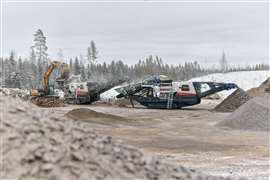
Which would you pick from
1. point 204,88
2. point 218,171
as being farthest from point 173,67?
point 218,171

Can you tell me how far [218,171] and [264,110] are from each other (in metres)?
13.4

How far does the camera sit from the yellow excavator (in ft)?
134

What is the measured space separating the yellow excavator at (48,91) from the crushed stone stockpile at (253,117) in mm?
19444

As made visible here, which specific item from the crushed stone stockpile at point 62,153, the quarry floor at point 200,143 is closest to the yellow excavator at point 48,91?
the quarry floor at point 200,143

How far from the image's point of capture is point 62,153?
6078 mm

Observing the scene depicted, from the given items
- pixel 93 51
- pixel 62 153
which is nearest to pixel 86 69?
pixel 93 51

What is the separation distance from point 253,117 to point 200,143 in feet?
22.4

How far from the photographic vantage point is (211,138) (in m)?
20.7

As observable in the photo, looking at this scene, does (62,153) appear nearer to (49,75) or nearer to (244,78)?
(49,75)

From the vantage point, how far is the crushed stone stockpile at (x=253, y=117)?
78.2 ft

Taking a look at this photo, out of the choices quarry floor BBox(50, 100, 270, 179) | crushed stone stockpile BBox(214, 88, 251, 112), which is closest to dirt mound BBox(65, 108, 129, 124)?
quarry floor BBox(50, 100, 270, 179)

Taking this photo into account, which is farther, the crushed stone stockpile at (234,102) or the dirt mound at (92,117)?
the crushed stone stockpile at (234,102)

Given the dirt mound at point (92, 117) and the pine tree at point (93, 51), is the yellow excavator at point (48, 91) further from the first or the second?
the pine tree at point (93, 51)

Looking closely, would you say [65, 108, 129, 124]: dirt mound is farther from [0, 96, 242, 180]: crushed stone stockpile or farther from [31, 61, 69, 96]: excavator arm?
[0, 96, 242, 180]: crushed stone stockpile
